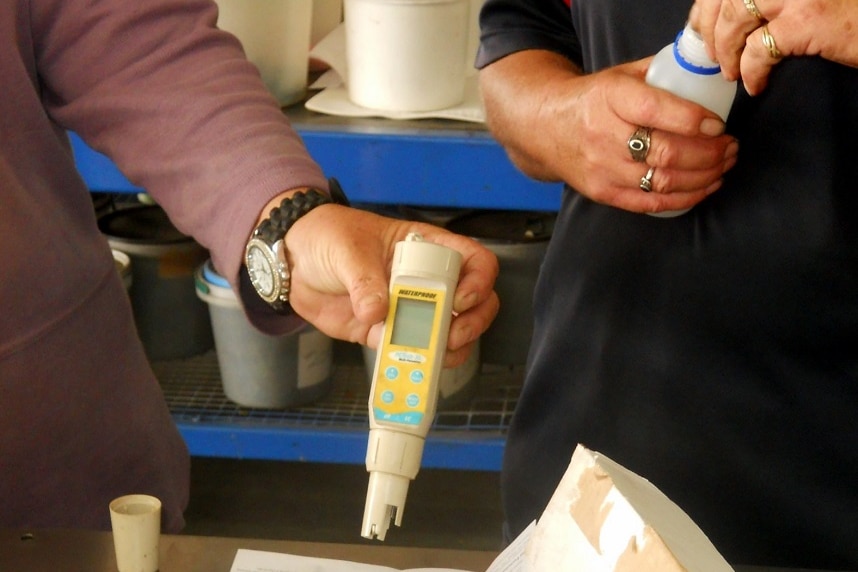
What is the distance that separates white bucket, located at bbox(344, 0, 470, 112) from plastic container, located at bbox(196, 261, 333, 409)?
0.39 metres

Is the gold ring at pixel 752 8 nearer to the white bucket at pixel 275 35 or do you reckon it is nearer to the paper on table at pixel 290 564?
the paper on table at pixel 290 564

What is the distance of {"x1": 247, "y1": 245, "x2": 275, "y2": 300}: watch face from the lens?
71 centimetres

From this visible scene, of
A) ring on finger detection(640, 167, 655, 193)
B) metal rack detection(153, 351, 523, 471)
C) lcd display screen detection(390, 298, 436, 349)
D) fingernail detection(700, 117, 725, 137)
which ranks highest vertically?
fingernail detection(700, 117, 725, 137)

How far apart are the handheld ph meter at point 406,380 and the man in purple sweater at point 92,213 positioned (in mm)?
75

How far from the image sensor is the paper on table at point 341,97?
1376mm

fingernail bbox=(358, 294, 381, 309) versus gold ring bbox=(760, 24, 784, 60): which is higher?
gold ring bbox=(760, 24, 784, 60)

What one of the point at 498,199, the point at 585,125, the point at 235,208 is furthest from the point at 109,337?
the point at 498,199

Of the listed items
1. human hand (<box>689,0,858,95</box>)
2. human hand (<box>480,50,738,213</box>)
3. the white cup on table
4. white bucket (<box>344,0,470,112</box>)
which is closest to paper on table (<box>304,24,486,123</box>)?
white bucket (<box>344,0,470,112</box>)

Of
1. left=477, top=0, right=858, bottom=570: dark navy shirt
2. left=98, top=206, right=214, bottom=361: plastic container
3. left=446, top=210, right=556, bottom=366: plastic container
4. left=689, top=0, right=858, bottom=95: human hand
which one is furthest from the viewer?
left=98, top=206, right=214, bottom=361: plastic container

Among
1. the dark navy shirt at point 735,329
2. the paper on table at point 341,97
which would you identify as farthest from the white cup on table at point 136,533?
the paper on table at point 341,97

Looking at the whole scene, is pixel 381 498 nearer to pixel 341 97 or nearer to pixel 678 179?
pixel 678 179

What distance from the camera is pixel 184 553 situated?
641 millimetres

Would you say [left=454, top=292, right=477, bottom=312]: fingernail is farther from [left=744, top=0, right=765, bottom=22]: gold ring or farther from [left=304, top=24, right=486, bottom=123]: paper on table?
[left=304, top=24, right=486, bottom=123]: paper on table

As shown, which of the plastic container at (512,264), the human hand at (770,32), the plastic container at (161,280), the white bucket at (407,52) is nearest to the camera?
the human hand at (770,32)
